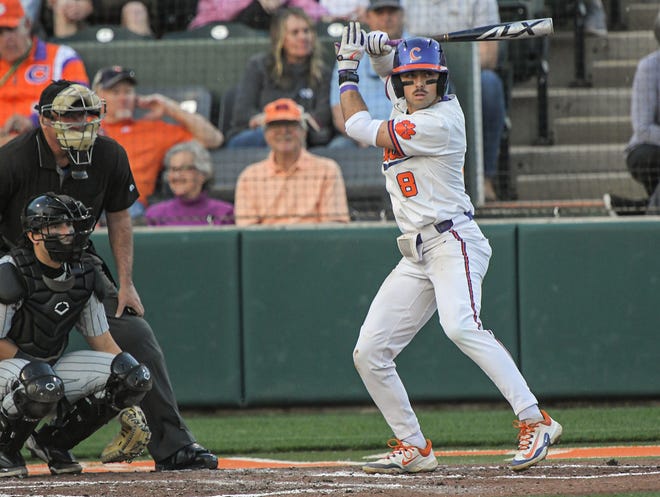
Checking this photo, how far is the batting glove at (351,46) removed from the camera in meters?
5.39

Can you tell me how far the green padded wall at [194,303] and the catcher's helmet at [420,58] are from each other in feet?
9.65

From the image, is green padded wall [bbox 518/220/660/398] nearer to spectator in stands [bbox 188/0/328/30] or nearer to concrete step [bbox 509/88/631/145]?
concrete step [bbox 509/88/631/145]

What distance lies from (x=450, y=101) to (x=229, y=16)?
15.1 feet

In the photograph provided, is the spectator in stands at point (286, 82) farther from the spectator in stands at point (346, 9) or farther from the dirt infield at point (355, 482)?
the dirt infield at point (355, 482)

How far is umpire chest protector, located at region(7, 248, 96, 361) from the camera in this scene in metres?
5.29

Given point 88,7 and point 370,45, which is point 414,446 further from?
point 88,7

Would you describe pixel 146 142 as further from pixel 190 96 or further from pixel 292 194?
pixel 292 194

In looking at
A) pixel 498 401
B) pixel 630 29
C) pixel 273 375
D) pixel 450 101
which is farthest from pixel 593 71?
pixel 450 101

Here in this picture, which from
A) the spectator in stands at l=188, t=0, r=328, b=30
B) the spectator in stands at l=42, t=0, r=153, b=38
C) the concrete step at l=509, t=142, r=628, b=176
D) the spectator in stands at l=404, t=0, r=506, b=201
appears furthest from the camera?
the spectator in stands at l=188, t=0, r=328, b=30

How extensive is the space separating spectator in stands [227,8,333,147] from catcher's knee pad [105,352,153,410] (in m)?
3.38

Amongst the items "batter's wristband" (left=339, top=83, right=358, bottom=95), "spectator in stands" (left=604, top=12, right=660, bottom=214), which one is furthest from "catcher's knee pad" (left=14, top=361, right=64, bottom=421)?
"spectator in stands" (left=604, top=12, right=660, bottom=214)

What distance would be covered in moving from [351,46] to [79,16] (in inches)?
185

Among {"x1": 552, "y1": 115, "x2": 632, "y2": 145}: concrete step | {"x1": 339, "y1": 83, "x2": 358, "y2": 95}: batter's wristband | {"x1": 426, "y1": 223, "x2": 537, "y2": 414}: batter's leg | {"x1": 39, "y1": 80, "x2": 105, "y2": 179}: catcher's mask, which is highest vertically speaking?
{"x1": 339, "y1": 83, "x2": 358, "y2": 95}: batter's wristband

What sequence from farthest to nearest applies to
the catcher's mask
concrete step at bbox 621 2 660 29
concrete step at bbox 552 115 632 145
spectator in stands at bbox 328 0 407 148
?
concrete step at bbox 621 2 660 29, concrete step at bbox 552 115 632 145, spectator in stands at bbox 328 0 407 148, the catcher's mask
